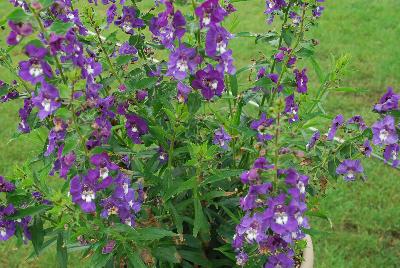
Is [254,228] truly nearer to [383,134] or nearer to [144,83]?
[383,134]

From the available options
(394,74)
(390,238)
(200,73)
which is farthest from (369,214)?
(200,73)

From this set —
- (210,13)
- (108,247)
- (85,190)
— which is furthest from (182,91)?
(108,247)

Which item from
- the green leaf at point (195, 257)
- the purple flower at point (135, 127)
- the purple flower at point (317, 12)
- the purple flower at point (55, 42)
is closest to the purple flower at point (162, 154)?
the purple flower at point (135, 127)

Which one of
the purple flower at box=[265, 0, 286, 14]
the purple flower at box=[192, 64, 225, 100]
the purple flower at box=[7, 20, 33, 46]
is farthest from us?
the purple flower at box=[265, 0, 286, 14]

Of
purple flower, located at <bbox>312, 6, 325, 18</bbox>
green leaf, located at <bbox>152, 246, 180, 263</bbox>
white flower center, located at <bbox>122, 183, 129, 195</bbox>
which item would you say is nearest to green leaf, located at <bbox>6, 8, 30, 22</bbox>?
white flower center, located at <bbox>122, 183, 129, 195</bbox>

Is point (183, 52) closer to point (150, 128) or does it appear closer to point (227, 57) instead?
point (227, 57)

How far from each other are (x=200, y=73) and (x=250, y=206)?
35cm

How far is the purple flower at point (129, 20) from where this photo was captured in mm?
1589

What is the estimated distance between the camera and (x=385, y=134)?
4.32 ft

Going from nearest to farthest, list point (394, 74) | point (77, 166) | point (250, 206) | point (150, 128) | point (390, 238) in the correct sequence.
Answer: point (250, 206) → point (77, 166) → point (150, 128) → point (390, 238) → point (394, 74)

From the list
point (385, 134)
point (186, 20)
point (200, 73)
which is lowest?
point (385, 134)

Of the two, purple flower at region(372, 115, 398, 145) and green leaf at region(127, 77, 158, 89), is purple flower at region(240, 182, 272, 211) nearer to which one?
purple flower at region(372, 115, 398, 145)

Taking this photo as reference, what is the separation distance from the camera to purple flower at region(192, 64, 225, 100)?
135 centimetres

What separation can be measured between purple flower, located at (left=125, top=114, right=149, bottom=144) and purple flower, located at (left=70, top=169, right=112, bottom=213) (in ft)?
0.90
